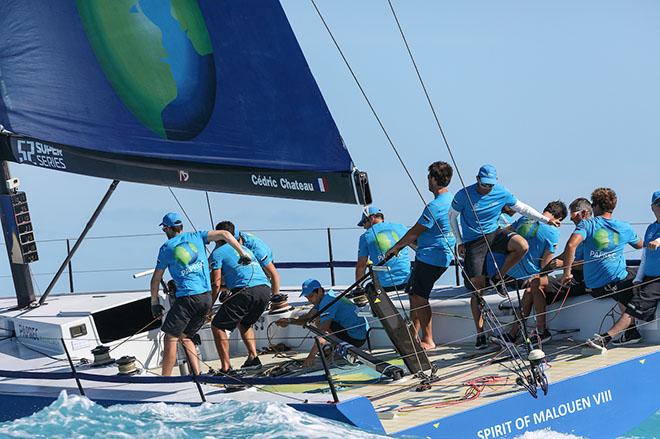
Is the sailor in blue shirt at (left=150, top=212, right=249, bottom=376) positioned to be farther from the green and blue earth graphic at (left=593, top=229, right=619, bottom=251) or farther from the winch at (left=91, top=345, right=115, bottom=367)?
the green and blue earth graphic at (left=593, top=229, right=619, bottom=251)

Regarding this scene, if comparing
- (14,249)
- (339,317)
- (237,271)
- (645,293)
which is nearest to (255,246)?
(237,271)

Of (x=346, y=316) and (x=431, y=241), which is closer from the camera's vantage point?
(x=431, y=241)

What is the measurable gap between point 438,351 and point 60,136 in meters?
3.57

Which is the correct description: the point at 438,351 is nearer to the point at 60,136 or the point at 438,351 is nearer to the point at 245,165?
the point at 245,165

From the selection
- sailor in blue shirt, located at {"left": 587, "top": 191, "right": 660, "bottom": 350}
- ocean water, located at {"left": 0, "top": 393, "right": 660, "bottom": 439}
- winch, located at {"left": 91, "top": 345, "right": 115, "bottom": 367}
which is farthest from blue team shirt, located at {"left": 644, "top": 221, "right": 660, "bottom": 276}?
winch, located at {"left": 91, "top": 345, "right": 115, "bottom": 367}

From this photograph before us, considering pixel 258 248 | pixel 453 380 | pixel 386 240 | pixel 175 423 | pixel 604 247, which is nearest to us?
pixel 175 423

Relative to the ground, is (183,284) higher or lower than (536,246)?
higher

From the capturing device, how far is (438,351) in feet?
34.7

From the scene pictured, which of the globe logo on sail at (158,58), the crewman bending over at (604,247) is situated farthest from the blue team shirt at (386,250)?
the globe logo on sail at (158,58)

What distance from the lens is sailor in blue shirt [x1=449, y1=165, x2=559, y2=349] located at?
9930 millimetres

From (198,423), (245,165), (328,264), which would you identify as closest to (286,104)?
(245,165)

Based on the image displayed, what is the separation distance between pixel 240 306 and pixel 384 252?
1.38m

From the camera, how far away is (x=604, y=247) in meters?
10.1

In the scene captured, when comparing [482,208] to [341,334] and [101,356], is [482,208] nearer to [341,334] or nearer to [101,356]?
[341,334]
